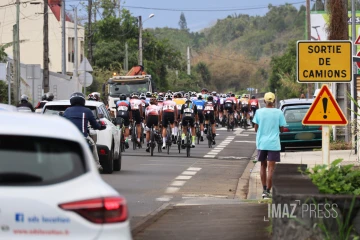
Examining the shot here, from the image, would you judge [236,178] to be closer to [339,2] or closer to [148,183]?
[148,183]

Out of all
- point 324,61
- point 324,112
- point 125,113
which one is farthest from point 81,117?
point 125,113

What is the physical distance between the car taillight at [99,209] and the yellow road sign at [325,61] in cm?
777

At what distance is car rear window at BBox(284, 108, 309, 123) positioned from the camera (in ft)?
86.3

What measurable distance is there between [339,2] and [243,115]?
20.9m

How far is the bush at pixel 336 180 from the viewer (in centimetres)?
939

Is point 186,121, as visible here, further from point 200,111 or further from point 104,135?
point 104,135

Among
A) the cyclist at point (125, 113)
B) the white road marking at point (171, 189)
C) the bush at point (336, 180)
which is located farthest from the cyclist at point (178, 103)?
the bush at point (336, 180)

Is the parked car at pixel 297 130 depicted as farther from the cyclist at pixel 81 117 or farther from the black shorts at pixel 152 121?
the cyclist at pixel 81 117

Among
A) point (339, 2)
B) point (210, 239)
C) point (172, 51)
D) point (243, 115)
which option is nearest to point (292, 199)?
point (210, 239)

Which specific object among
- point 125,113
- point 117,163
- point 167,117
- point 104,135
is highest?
point 125,113

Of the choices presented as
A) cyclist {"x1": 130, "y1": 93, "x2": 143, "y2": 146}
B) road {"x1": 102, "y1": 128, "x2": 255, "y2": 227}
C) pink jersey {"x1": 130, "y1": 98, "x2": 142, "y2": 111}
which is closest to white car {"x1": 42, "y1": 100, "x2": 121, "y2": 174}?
road {"x1": 102, "y1": 128, "x2": 255, "y2": 227}

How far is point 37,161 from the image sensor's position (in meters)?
6.27

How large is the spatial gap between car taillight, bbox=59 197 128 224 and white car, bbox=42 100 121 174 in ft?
42.6

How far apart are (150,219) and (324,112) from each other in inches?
107
